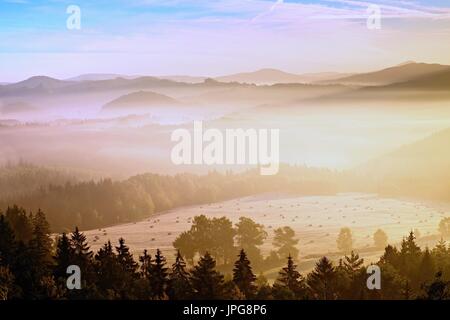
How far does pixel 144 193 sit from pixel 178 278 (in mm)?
7192

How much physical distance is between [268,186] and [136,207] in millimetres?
4920

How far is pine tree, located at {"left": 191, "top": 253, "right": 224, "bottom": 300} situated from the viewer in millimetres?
12859

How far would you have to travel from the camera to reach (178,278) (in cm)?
1348

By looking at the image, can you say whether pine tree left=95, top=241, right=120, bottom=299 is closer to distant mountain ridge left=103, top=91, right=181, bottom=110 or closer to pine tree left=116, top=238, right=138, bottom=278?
pine tree left=116, top=238, right=138, bottom=278

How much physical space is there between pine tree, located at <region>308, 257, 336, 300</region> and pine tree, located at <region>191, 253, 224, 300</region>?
2.28 metres

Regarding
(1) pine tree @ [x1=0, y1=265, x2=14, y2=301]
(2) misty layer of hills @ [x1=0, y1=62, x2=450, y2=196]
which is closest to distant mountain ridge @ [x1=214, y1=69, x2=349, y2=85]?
(2) misty layer of hills @ [x1=0, y1=62, x2=450, y2=196]

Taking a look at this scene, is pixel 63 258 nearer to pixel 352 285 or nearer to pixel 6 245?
pixel 6 245

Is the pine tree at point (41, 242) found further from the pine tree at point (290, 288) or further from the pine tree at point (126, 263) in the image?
the pine tree at point (290, 288)

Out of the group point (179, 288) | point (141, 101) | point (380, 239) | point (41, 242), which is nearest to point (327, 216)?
point (380, 239)

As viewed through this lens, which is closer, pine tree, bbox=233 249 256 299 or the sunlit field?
pine tree, bbox=233 249 256 299

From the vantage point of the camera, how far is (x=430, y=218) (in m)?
21.4

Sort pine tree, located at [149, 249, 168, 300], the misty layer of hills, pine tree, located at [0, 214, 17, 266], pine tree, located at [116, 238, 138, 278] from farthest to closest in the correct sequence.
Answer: the misty layer of hills
pine tree, located at [116, 238, 138, 278]
pine tree, located at [0, 214, 17, 266]
pine tree, located at [149, 249, 168, 300]

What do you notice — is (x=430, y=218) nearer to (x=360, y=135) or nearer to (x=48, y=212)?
(x=360, y=135)
